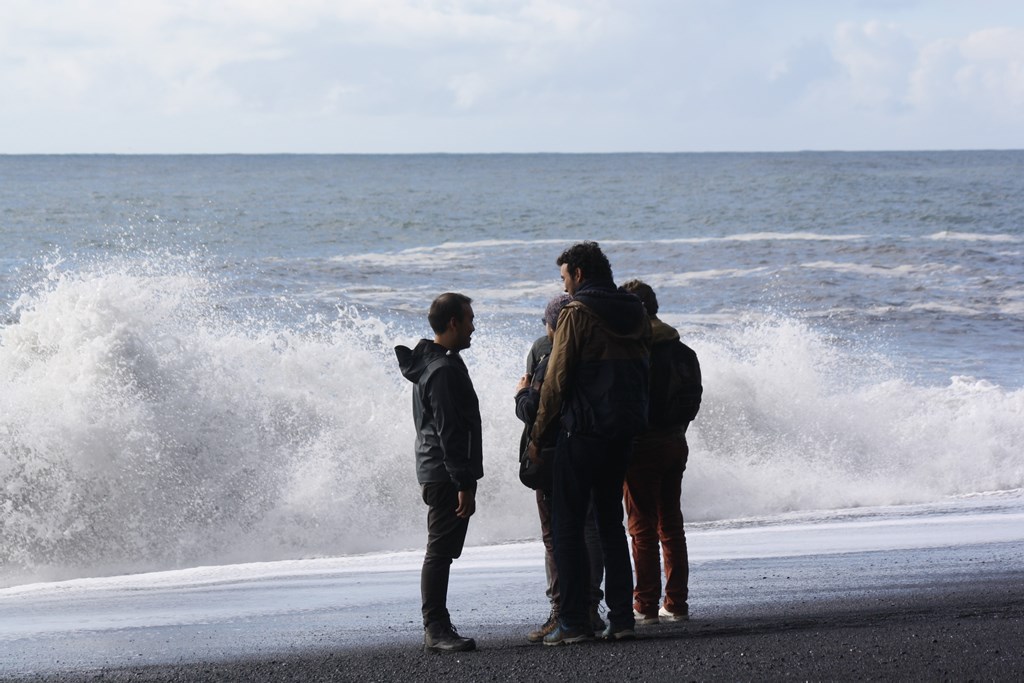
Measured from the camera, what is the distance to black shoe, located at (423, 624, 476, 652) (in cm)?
485

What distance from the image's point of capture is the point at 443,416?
4660mm

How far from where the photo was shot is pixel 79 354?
34.2 ft

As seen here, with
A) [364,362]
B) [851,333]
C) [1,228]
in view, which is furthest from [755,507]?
[1,228]

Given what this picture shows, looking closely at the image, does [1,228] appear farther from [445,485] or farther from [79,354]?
[445,485]

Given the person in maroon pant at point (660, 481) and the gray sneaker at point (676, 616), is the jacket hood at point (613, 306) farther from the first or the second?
the gray sneaker at point (676, 616)

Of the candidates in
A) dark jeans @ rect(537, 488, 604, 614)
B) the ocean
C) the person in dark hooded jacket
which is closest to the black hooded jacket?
the person in dark hooded jacket

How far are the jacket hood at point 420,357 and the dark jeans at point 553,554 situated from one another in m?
0.80

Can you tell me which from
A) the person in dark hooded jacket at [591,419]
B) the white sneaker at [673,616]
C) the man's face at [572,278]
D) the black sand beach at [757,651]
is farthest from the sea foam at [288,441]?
the man's face at [572,278]

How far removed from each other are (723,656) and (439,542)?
1.26 metres

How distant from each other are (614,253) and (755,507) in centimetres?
2338

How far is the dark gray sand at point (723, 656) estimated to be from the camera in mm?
4453

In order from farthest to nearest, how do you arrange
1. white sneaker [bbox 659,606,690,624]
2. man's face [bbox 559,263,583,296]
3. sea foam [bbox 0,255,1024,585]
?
sea foam [bbox 0,255,1024,585] < white sneaker [bbox 659,606,690,624] < man's face [bbox 559,263,583,296]

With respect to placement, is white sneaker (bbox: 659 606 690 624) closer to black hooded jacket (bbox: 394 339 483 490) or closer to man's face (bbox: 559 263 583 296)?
black hooded jacket (bbox: 394 339 483 490)

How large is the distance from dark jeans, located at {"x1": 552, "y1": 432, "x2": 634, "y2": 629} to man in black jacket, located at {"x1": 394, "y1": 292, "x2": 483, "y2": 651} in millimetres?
373
